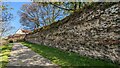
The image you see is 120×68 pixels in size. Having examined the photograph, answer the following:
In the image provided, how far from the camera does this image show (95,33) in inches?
343

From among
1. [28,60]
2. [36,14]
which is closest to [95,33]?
[28,60]

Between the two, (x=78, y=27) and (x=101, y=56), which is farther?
(x=78, y=27)

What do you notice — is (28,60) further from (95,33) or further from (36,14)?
(36,14)

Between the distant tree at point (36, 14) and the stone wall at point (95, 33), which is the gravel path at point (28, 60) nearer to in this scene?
the stone wall at point (95, 33)

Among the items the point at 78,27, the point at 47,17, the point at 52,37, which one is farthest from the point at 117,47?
the point at 47,17

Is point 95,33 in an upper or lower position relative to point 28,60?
upper

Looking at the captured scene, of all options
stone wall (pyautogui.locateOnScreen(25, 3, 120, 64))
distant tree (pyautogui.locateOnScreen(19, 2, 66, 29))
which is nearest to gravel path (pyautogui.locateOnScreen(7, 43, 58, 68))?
stone wall (pyautogui.locateOnScreen(25, 3, 120, 64))

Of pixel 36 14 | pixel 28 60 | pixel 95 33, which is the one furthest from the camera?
pixel 36 14

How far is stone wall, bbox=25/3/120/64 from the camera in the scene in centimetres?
729

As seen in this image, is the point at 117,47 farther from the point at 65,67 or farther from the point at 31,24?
the point at 31,24

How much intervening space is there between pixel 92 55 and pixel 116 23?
2255mm

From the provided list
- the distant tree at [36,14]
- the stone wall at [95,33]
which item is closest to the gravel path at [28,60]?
the stone wall at [95,33]

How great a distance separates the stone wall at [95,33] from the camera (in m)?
7.29

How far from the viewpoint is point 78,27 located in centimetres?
1060
